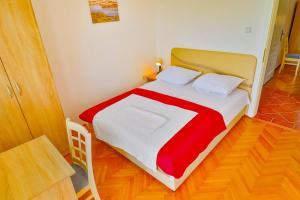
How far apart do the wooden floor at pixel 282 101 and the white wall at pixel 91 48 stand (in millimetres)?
2249

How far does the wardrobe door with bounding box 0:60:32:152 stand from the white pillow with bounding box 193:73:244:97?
225 centimetres

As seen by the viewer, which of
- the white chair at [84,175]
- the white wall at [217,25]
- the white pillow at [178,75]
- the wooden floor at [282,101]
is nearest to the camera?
the white chair at [84,175]

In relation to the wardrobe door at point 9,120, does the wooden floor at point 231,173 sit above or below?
below

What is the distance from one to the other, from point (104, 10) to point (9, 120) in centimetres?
192

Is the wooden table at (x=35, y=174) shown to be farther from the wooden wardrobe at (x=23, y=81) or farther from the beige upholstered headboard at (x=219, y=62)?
the beige upholstered headboard at (x=219, y=62)

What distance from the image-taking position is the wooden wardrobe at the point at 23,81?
1757 mm

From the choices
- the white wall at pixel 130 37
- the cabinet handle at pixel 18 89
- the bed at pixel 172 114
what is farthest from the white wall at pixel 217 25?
the cabinet handle at pixel 18 89

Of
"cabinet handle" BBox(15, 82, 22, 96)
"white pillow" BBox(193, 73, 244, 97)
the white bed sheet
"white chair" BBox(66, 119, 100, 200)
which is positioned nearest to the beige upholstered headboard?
"white pillow" BBox(193, 73, 244, 97)

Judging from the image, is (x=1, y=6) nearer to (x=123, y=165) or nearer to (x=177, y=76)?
Result: (x=123, y=165)

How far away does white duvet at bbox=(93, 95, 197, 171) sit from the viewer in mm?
1820

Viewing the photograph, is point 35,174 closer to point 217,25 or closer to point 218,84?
point 218,84

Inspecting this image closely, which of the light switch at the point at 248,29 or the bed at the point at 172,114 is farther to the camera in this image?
the light switch at the point at 248,29

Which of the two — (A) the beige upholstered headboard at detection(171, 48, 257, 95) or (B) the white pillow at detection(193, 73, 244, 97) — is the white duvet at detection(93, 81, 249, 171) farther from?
(A) the beige upholstered headboard at detection(171, 48, 257, 95)

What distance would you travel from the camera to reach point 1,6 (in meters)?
1.67
